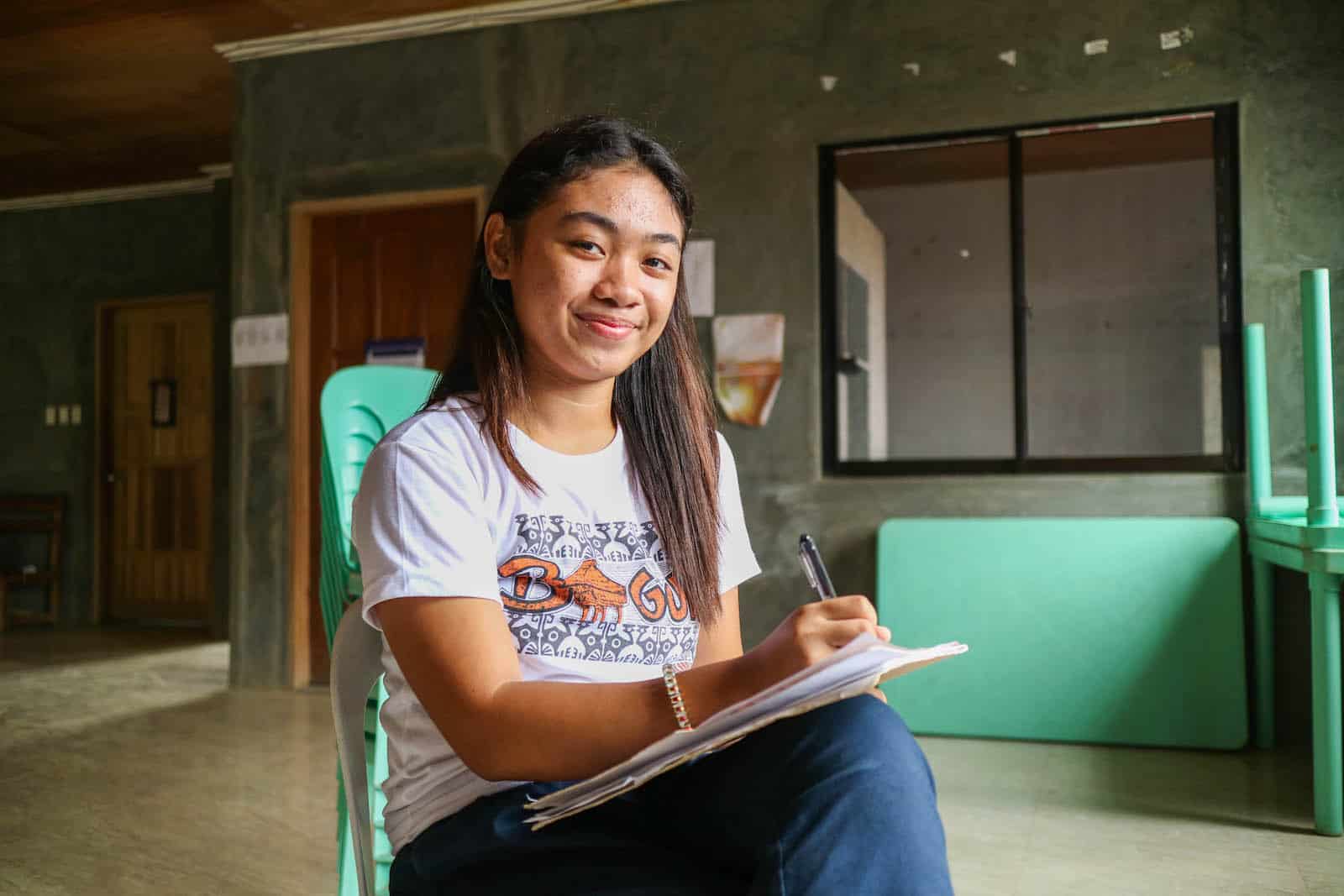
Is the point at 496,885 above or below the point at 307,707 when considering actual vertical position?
above

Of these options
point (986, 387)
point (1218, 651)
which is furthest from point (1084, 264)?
point (1218, 651)

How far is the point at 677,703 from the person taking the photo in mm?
789

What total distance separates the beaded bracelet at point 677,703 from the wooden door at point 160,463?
20.5 feet

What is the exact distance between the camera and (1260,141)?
10.5 ft

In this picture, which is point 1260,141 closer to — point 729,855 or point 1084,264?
point 729,855

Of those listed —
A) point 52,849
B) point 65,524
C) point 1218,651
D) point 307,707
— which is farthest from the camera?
point 65,524

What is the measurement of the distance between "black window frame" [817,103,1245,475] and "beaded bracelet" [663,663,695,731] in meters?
2.73

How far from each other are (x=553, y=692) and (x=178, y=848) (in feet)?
6.41

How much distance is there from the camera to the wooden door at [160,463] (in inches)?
256

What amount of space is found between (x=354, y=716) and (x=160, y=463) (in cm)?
609

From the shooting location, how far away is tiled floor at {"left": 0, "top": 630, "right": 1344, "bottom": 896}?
2131 mm

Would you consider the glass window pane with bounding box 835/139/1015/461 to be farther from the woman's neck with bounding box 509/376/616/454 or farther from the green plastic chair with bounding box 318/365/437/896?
the woman's neck with bounding box 509/376/616/454

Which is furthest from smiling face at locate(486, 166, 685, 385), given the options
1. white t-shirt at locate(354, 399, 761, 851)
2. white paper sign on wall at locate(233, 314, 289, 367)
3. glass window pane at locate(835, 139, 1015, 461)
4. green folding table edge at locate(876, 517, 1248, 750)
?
glass window pane at locate(835, 139, 1015, 461)

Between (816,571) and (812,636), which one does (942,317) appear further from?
(812,636)
